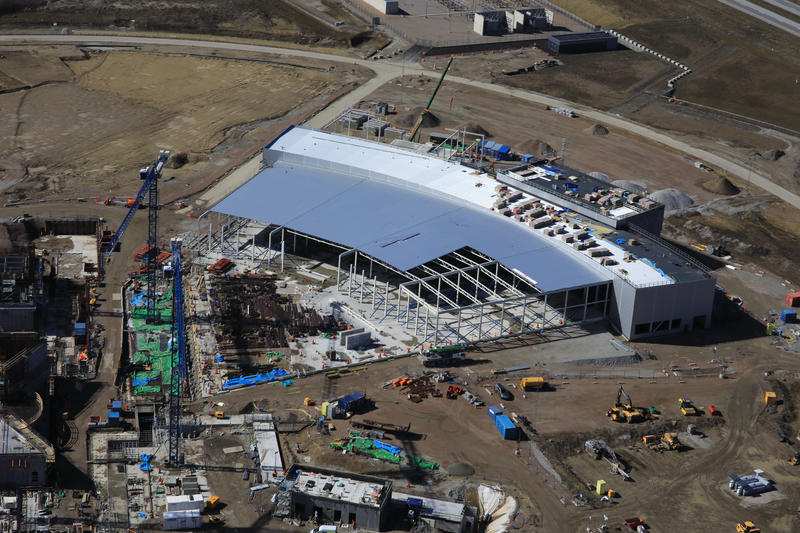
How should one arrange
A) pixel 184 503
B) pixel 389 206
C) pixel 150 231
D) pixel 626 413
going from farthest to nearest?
pixel 389 206 < pixel 150 231 < pixel 626 413 < pixel 184 503

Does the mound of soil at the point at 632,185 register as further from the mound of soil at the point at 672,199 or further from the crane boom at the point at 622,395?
the crane boom at the point at 622,395

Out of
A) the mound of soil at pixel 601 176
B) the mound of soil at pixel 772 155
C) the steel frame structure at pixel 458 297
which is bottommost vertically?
the steel frame structure at pixel 458 297

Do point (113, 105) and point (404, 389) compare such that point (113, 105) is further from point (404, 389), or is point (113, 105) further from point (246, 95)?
point (404, 389)

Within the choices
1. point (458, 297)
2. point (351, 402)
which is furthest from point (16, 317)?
point (458, 297)

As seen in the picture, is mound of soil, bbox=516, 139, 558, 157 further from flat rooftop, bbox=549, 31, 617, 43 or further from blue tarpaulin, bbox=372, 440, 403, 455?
blue tarpaulin, bbox=372, 440, 403, 455

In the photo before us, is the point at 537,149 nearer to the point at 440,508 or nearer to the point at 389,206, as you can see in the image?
the point at 389,206

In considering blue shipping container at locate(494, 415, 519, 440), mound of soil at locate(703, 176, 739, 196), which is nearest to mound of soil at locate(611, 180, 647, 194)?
mound of soil at locate(703, 176, 739, 196)

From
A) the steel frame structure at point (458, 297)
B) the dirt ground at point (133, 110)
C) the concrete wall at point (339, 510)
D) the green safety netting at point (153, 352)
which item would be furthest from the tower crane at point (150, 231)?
the concrete wall at point (339, 510)
